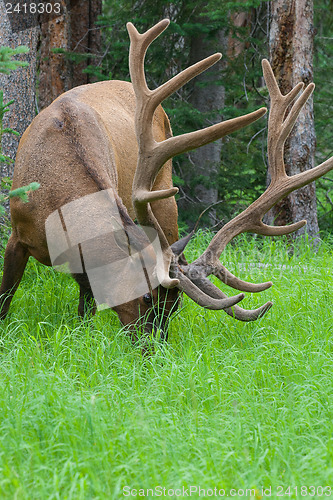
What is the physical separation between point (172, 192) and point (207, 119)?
5.56 metres

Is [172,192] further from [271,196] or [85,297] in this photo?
[85,297]

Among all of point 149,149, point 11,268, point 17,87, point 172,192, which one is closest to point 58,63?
point 17,87

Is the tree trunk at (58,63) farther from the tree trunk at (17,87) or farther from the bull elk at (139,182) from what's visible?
the bull elk at (139,182)

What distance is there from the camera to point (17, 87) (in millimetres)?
6344

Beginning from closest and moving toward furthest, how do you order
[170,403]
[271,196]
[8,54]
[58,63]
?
[170,403]
[8,54]
[271,196]
[58,63]

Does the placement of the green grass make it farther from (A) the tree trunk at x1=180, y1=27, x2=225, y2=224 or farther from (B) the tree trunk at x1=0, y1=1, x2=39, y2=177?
(A) the tree trunk at x1=180, y1=27, x2=225, y2=224

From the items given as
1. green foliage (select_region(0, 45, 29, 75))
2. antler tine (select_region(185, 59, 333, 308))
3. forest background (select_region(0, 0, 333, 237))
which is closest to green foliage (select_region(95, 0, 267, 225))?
forest background (select_region(0, 0, 333, 237))

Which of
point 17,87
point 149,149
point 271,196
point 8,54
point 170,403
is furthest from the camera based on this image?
point 17,87

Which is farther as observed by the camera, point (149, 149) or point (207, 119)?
point (207, 119)

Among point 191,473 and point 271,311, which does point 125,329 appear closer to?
point 271,311

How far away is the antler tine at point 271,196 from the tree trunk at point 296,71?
2.95m

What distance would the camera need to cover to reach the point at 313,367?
3.85m

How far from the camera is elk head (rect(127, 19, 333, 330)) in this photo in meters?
3.83

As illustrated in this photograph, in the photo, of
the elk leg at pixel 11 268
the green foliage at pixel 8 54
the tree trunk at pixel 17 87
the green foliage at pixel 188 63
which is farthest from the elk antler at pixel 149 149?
the green foliage at pixel 188 63
